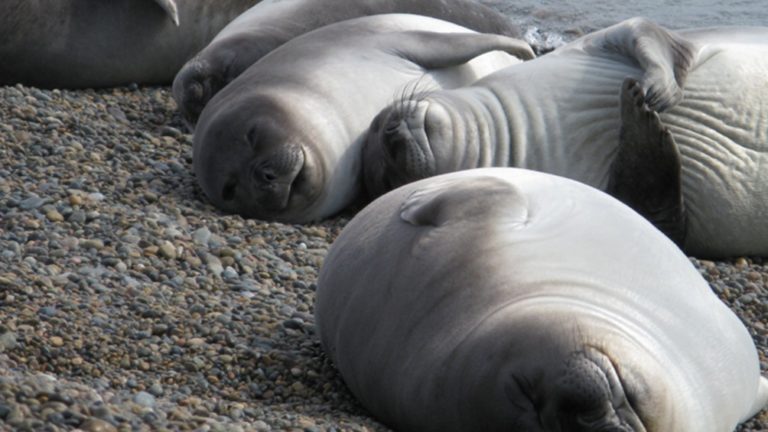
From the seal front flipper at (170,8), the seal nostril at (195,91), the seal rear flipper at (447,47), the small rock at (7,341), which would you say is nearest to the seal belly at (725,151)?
the seal rear flipper at (447,47)

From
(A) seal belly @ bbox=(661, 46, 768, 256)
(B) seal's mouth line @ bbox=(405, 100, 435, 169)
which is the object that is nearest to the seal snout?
(B) seal's mouth line @ bbox=(405, 100, 435, 169)

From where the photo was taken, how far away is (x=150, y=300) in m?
4.31

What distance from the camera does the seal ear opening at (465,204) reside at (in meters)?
3.71

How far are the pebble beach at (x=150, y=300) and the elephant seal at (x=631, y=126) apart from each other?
0.25m

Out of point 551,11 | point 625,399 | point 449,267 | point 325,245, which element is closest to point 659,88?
point 325,245

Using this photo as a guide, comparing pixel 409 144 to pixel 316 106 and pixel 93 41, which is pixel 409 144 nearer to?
pixel 316 106

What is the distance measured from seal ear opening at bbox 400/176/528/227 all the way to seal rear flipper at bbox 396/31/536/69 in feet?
7.41

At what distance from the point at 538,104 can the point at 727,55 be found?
723mm

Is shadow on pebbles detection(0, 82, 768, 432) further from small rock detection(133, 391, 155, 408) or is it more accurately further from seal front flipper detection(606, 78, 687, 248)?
seal front flipper detection(606, 78, 687, 248)

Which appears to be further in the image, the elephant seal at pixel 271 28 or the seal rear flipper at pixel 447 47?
the elephant seal at pixel 271 28

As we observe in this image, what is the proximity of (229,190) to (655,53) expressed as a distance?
1.71 metres

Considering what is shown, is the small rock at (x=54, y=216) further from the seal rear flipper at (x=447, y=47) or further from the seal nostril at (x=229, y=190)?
the seal rear flipper at (x=447, y=47)

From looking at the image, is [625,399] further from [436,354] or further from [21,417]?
[21,417]

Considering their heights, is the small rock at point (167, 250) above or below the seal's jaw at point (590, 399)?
below
